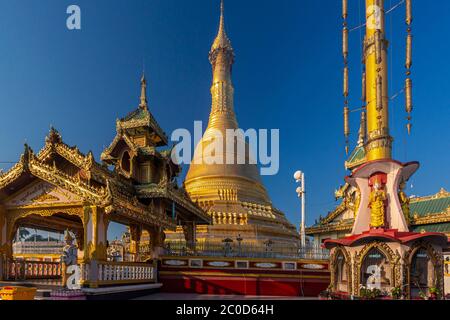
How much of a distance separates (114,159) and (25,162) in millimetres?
8864

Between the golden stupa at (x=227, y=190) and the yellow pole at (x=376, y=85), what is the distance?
59.2 ft

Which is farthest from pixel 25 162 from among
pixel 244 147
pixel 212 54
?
pixel 212 54

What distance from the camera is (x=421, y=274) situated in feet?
46.6

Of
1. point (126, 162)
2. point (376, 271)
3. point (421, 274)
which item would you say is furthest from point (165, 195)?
point (421, 274)

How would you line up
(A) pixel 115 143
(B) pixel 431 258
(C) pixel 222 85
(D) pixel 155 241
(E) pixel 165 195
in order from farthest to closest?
(C) pixel 222 85, (A) pixel 115 143, (E) pixel 165 195, (D) pixel 155 241, (B) pixel 431 258

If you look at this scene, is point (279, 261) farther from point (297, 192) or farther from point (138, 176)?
point (138, 176)

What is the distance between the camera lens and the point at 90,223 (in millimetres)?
16016

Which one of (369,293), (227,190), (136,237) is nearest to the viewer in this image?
(369,293)

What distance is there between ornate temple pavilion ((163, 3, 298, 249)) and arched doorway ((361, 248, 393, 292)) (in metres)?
18.8

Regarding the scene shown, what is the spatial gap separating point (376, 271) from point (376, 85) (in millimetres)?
7552

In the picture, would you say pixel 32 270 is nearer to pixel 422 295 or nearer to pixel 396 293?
pixel 396 293

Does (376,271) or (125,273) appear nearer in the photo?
(376,271)

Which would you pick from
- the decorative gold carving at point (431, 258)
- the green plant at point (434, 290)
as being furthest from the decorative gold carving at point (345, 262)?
the green plant at point (434, 290)
